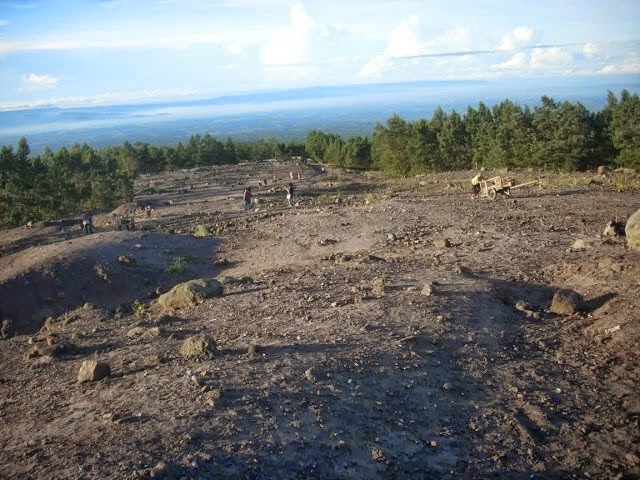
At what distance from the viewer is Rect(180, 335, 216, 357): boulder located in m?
8.09

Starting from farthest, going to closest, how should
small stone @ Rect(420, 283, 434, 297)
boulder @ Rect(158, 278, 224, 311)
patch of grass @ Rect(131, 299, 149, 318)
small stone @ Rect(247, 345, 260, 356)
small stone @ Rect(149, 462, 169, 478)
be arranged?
patch of grass @ Rect(131, 299, 149, 318) < boulder @ Rect(158, 278, 224, 311) < small stone @ Rect(420, 283, 434, 297) < small stone @ Rect(247, 345, 260, 356) < small stone @ Rect(149, 462, 169, 478)

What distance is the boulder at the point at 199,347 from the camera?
8.09 metres

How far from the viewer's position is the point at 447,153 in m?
49.7

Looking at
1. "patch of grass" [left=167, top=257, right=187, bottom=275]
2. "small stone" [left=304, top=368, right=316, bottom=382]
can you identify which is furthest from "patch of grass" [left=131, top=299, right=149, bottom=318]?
"small stone" [left=304, top=368, right=316, bottom=382]

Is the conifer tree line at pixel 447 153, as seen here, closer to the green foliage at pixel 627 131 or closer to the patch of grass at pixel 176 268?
the green foliage at pixel 627 131

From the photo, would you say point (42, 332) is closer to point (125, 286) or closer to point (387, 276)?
point (125, 286)

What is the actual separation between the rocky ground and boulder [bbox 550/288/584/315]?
5.4 inches

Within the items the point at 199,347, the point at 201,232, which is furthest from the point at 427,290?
the point at 201,232

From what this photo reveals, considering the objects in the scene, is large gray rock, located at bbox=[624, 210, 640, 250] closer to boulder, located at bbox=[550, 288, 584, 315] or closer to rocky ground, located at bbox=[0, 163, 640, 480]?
rocky ground, located at bbox=[0, 163, 640, 480]

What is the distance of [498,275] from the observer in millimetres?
11648

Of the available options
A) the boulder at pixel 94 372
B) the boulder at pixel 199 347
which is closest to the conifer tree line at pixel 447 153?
the boulder at pixel 94 372

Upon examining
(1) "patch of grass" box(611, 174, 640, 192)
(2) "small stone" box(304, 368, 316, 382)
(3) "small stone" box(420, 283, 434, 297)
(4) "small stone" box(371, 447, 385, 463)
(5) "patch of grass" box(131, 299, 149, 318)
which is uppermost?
(1) "patch of grass" box(611, 174, 640, 192)

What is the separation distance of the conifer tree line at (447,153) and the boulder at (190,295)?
2590 centimetres

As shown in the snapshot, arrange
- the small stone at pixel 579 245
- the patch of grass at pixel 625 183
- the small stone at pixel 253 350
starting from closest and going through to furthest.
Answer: the small stone at pixel 253 350
the small stone at pixel 579 245
the patch of grass at pixel 625 183
